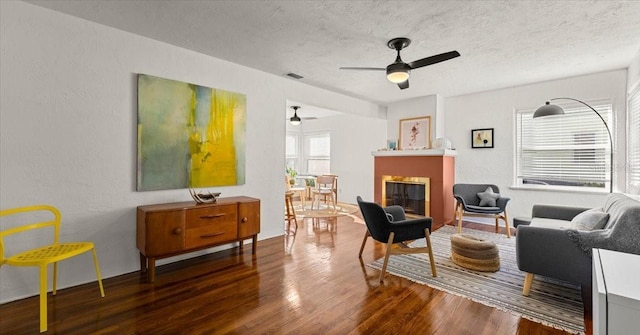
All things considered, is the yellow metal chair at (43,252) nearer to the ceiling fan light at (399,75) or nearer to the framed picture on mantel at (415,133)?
the ceiling fan light at (399,75)

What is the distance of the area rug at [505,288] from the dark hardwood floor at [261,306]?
0.11 m

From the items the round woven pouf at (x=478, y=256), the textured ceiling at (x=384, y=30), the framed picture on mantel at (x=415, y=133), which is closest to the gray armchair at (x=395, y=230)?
the round woven pouf at (x=478, y=256)

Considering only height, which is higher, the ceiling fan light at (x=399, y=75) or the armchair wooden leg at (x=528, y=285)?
the ceiling fan light at (x=399, y=75)

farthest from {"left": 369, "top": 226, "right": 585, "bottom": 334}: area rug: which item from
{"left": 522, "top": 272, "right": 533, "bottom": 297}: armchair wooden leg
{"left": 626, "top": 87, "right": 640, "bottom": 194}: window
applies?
{"left": 626, "top": 87, "right": 640, "bottom": 194}: window

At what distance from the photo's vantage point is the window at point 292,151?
8867mm

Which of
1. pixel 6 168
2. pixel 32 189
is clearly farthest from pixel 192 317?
pixel 6 168

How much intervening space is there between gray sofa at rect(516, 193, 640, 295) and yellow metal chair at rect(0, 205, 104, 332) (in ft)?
11.9

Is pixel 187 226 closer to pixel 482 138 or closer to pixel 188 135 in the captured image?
pixel 188 135

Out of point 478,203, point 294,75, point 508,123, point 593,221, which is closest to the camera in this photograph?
point 593,221

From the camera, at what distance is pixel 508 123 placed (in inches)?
196

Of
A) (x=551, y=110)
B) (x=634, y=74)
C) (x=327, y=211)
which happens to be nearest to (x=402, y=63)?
(x=551, y=110)

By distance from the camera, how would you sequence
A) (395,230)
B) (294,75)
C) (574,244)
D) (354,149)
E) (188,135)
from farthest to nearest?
(354,149), (294,75), (188,135), (395,230), (574,244)

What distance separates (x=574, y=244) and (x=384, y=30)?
96.8 inches

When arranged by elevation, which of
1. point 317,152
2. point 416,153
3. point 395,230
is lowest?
point 395,230
